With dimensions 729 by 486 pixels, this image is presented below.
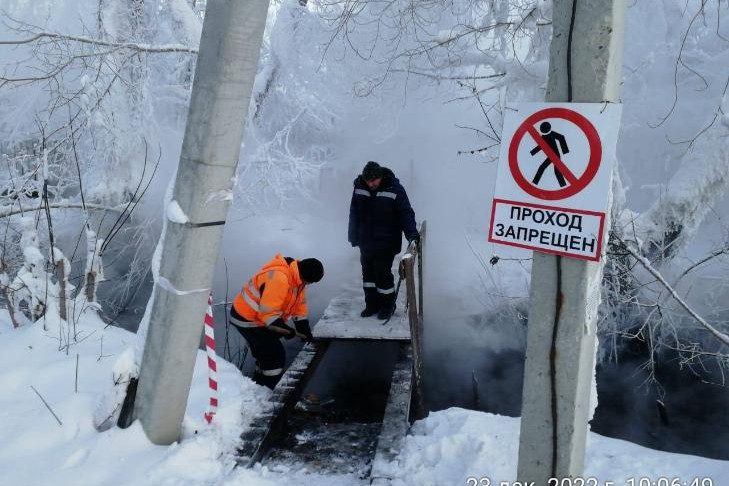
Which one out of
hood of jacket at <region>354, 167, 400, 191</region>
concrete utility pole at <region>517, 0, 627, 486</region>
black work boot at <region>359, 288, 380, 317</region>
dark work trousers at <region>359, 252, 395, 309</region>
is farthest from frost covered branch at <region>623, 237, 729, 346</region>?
black work boot at <region>359, 288, 380, 317</region>

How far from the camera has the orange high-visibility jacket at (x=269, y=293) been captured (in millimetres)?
4926

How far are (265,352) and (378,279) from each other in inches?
67.1

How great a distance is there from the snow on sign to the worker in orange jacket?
2.95 metres

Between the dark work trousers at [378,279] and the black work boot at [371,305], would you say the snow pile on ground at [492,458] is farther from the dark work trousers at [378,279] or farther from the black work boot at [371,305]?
the black work boot at [371,305]

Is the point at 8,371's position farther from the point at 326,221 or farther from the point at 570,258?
the point at 326,221

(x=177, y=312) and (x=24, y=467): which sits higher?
(x=177, y=312)

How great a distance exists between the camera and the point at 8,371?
4.41 meters

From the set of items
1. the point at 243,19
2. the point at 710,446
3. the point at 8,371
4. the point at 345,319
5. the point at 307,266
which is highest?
the point at 243,19

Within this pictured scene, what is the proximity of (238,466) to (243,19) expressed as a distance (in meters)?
2.80

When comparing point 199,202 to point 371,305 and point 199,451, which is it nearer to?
point 199,451

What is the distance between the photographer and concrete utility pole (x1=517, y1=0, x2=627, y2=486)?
2.05 metres

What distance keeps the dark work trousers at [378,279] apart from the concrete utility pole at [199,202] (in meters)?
3.02

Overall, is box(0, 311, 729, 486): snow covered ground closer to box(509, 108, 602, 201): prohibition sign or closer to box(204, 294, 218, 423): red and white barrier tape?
box(204, 294, 218, 423): red and white barrier tape

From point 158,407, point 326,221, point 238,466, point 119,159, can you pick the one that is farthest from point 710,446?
point 326,221
